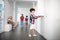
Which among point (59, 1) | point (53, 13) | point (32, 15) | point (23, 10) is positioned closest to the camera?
point (59, 1)

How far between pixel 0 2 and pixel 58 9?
5.03m

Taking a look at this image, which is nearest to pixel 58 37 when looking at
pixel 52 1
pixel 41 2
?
pixel 52 1

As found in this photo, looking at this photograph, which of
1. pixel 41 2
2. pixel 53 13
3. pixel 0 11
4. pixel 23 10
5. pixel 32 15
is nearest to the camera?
pixel 53 13

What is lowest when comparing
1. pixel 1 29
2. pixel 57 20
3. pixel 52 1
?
pixel 1 29

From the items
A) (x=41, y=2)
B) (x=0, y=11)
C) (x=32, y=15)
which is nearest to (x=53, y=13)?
(x=32, y=15)

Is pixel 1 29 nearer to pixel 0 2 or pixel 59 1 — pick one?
pixel 0 2

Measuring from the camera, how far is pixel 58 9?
393 centimetres

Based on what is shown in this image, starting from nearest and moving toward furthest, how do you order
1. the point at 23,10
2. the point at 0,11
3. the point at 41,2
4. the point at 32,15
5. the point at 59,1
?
1. the point at 59,1
2. the point at 32,15
3. the point at 41,2
4. the point at 0,11
5. the point at 23,10

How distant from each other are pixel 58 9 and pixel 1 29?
5224 millimetres

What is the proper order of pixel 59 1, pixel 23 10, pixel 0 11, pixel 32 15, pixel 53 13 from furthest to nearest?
pixel 23 10, pixel 0 11, pixel 32 15, pixel 53 13, pixel 59 1

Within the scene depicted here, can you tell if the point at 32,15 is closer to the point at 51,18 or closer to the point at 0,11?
the point at 51,18

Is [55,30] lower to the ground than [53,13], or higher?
lower

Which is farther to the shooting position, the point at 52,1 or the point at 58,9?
the point at 52,1

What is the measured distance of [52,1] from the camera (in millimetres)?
4309
